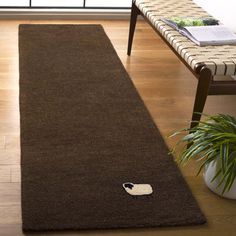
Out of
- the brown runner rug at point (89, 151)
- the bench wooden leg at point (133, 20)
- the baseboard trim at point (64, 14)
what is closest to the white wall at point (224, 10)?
the bench wooden leg at point (133, 20)

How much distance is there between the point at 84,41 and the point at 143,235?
2.18m

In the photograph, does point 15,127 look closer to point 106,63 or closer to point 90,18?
point 106,63

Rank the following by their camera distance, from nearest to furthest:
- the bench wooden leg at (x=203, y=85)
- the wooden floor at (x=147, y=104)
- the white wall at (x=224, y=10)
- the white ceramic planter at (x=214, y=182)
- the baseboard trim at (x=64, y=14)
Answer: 1. the wooden floor at (x=147, y=104)
2. the white ceramic planter at (x=214, y=182)
3. the bench wooden leg at (x=203, y=85)
4. the white wall at (x=224, y=10)
5. the baseboard trim at (x=64, y=14)

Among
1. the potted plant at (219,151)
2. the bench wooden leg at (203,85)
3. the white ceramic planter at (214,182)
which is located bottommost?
the white ceramic planter at (214,182)

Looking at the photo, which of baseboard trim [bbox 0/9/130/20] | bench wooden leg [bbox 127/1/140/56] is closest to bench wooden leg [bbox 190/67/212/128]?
bench wooden leg [bbox 127/1/140/56]

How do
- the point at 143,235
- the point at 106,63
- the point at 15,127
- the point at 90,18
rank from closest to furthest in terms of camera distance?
the point at 143,235, the point at 15,127, the point at 106,63, the point at 90,18

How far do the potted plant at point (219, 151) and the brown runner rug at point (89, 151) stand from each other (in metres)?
0.15

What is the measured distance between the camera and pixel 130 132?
104 inches

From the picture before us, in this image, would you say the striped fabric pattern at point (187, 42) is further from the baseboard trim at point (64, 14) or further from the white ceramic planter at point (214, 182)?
the baseboard trim at point (64, 14)

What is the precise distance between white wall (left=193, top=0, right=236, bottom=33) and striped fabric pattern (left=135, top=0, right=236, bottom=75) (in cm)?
20

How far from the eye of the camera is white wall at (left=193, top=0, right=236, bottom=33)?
332 centimetres

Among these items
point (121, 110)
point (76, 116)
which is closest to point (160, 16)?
point (121, 110)

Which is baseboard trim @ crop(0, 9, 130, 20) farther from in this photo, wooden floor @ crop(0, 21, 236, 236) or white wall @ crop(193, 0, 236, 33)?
white wall @ crop(193, 0, 236, 33)

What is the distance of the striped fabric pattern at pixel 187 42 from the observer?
2.43 meters
